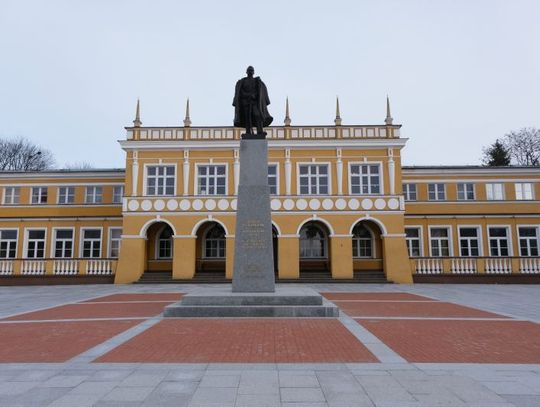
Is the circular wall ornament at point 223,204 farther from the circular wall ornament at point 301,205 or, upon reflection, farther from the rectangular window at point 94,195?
the rectangular window at point 94,195

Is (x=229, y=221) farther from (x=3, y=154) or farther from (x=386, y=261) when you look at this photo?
(x=3, y=154)

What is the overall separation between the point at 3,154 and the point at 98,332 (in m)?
45.7

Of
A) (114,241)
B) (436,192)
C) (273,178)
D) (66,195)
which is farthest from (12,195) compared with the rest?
(436,192)

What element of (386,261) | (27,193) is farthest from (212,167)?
(27,193)

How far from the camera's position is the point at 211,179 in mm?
25438

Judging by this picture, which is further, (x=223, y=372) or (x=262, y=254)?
(x=262, y=254)

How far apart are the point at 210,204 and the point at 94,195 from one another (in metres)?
10.1

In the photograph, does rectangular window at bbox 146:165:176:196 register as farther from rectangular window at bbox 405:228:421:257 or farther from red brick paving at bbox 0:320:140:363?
rectangular window at bbox 405:228:421:257

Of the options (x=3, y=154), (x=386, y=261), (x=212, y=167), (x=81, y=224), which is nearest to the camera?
(x=386, y=261)

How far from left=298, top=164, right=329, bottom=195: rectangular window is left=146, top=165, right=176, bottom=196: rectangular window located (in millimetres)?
8483

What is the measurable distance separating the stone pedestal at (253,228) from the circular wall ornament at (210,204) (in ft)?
43.0

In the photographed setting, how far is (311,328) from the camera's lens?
8461 millimetres

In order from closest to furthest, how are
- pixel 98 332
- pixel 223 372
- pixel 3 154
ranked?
pixel 223 372, pixel 98 332, pixel 3 154

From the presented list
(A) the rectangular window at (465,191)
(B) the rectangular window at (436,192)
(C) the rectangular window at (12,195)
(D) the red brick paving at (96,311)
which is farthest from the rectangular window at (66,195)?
(A) the rectangular window at (465,191)
